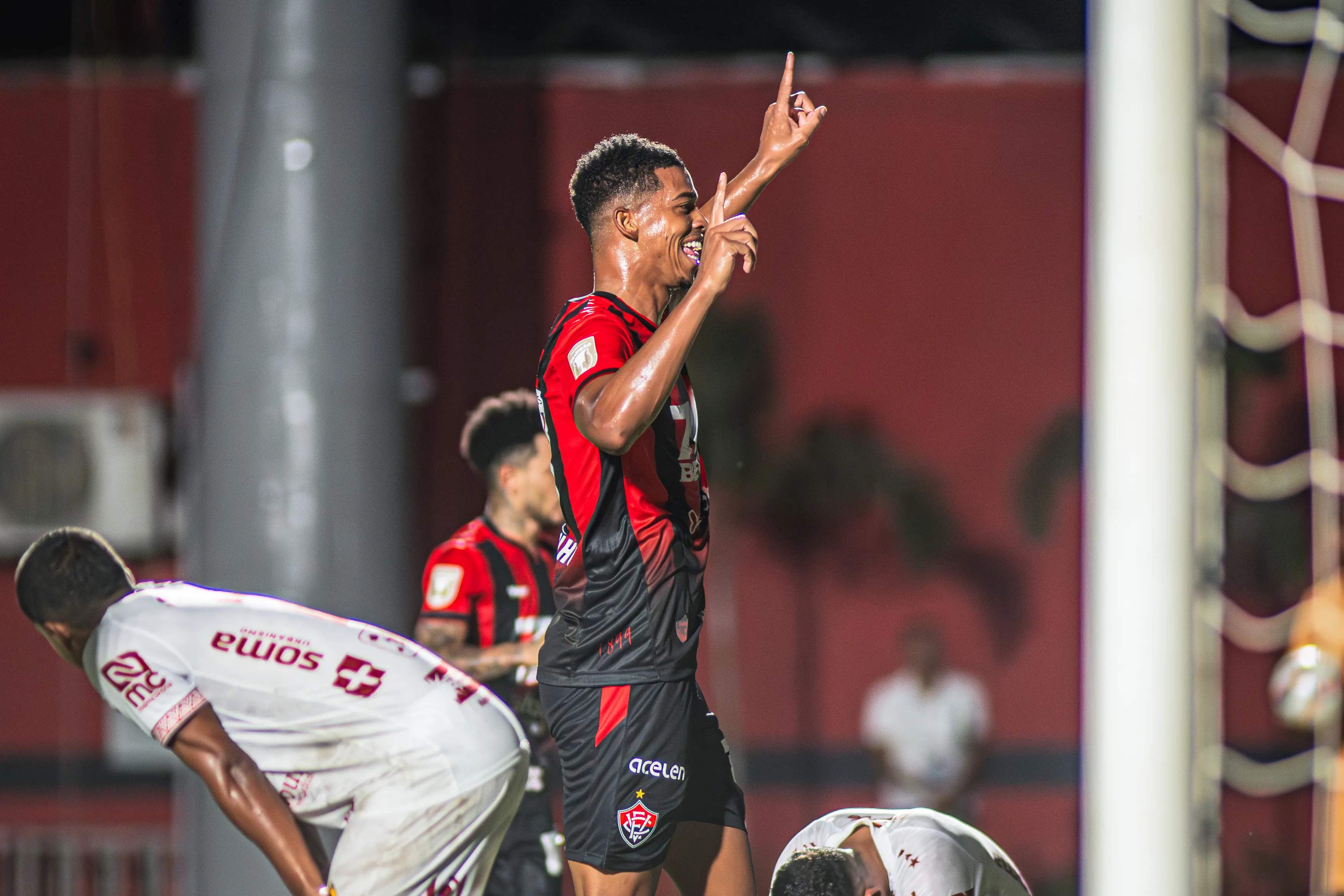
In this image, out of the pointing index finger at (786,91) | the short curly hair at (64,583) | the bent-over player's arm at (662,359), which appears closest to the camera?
the bent-over player's arm at (662,359)

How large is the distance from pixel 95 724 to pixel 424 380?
2.86m

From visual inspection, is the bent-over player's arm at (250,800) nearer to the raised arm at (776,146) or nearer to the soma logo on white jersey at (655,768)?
the soma logo on white jersey at (655,768)

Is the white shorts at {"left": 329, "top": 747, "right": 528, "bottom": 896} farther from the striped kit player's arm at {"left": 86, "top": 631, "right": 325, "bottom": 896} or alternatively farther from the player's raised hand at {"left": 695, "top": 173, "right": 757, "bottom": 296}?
the player's raised hand at {"left": 695, "top": 173, "right": 757, "bottom": 296}

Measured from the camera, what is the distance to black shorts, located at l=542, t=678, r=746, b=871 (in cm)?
247

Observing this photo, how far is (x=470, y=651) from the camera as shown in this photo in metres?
3.89

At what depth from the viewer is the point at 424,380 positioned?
6668 mm

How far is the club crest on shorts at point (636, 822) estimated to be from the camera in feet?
8.08

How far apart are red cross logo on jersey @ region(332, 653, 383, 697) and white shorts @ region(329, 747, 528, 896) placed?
0.22m

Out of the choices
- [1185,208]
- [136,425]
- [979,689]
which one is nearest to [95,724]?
[136,425]

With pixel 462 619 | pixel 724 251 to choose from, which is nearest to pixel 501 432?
pixel 462 619

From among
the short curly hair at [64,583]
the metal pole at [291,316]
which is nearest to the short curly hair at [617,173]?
the short curly hair at [64,583]

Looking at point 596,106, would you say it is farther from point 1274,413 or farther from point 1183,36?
point 1183,36

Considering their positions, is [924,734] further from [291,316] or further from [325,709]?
[325,709]

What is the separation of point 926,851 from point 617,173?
61.9 inches
